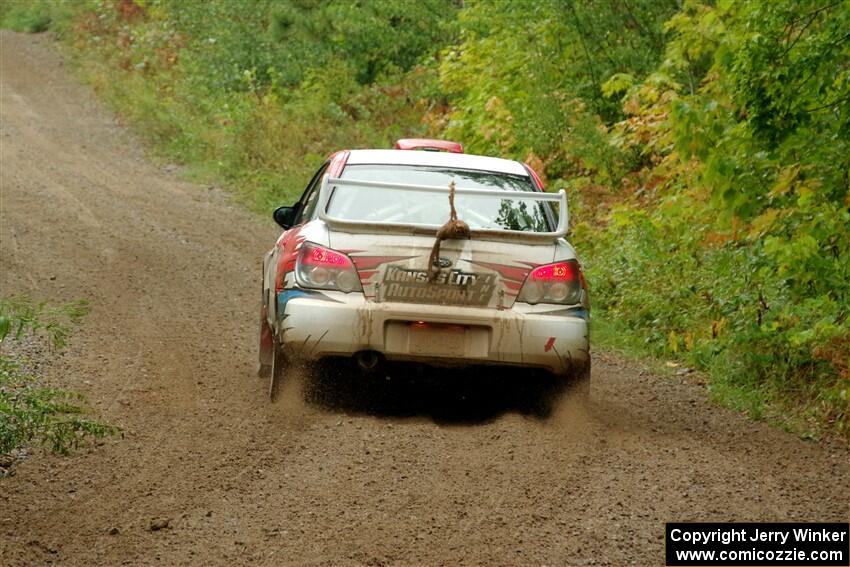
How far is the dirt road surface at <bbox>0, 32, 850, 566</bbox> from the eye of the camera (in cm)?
539

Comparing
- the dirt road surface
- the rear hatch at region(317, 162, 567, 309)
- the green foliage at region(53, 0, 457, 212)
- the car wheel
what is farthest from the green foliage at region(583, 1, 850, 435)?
the green foliage at region(53, 0, 457, 212)

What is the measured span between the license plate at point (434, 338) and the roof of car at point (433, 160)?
59.0 inches

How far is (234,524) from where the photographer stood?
5.61 metres

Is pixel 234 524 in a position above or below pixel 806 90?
below

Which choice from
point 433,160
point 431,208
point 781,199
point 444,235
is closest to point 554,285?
point 444,235

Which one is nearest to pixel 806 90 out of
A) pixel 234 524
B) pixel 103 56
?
pixel 234 524

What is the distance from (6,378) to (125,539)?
4.78 feet

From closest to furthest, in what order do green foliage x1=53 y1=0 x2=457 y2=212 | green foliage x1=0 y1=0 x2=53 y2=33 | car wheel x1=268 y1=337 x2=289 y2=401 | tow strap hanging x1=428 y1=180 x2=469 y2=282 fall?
tow strap hanging x1=428 y1=180 x2=469 y2=282 → car wheel x1=268 y1=337 x2=289 y2=401 → green foliage x1=53 y1=0 x2=457 y2=212 → green foliage x1=0 y1=0 x2=53 y2=33

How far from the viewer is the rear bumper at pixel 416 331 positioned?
290 inches

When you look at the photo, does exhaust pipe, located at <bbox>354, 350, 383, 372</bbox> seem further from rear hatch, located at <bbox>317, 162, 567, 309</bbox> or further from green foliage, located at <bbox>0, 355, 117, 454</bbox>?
green foliage, located at <bbox>0, 355, 117, 454</bbox>

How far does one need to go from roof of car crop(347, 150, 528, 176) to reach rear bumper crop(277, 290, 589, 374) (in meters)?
1.43

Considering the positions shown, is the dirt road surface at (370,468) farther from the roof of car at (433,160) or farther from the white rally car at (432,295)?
the roof of car at (433,160)

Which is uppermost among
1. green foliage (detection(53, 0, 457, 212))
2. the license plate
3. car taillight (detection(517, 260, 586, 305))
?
car taillight (detection(517, 260, 586, 305))

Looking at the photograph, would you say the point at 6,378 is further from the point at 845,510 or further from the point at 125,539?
the point at 845,510
